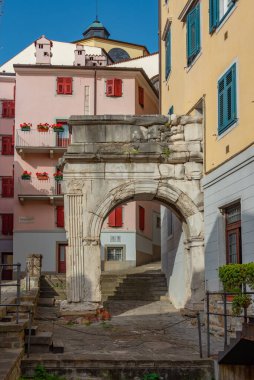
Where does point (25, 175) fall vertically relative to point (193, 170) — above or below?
above

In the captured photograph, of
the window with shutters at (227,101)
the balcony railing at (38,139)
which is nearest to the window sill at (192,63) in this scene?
the window with shutters at (227,101)

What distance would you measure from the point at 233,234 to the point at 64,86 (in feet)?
81.2

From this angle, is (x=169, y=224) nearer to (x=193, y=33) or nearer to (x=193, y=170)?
(x=193, y=170)

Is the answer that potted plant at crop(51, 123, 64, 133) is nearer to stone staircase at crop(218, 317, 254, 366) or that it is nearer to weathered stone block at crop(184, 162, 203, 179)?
weathered stone block at crop(184, 162, 203, 179)

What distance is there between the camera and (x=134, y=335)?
53.8 ft

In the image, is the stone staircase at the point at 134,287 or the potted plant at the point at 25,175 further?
the potted plant at the point at 25,175

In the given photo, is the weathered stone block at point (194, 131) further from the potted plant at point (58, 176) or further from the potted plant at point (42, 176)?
the potted plant at point (42, 176)

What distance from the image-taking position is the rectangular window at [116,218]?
1468 inches

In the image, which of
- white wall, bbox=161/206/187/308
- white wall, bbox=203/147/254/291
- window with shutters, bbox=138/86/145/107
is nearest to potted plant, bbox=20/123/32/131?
window with shutters, bbox=138/86/145/107

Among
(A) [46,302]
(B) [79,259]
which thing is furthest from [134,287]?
(B) [79,259]

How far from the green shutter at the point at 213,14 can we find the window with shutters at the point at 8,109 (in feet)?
87.7

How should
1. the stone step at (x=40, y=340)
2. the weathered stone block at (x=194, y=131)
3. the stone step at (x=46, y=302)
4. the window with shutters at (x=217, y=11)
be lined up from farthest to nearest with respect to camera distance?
the stone step at (x=46, y=302)
the weathered stone block at (x=194, y=131)
the window with shutters at (x=217, y=11)
the stone step at (x=40, y=340)

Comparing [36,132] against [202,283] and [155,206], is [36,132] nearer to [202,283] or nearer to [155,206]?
[155,206]

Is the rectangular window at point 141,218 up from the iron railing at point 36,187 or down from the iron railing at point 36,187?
down
